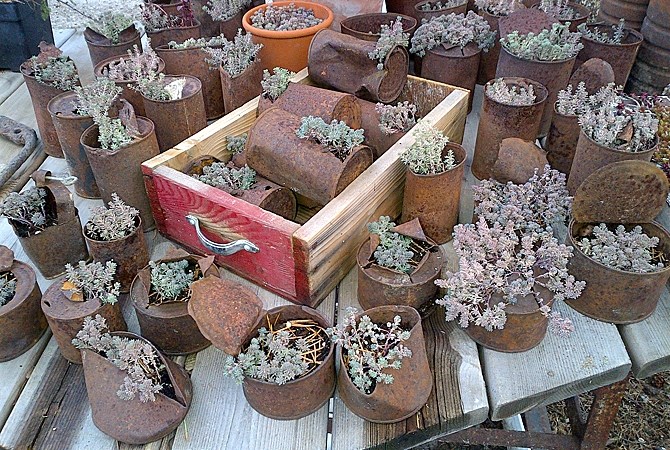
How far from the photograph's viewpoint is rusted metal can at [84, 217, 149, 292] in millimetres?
1830

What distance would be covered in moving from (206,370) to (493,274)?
0.88 m

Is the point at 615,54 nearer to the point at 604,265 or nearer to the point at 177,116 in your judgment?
the point at 604,265

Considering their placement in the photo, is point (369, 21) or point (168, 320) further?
point (369, 21)

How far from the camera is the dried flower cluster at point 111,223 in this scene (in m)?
1.86

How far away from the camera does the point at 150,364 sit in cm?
157

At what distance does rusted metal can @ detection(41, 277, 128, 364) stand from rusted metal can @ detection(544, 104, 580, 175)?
1.65 meters

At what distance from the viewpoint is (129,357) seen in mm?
1521

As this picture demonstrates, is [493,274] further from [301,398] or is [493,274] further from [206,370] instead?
[206,370]

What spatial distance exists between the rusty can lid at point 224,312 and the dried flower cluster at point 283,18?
1.54 meters

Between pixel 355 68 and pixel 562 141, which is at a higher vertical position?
pixel 355 68

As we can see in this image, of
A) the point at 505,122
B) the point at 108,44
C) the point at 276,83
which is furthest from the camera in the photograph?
the point at 108,44

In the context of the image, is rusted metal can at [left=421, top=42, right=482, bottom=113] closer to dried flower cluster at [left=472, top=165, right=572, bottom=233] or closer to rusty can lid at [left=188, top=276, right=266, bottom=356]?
dried flower cluster at [left=472, top=165, right=572, bottom=233]

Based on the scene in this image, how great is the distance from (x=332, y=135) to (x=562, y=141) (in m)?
0.91

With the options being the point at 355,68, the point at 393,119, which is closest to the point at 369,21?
the point at 355,68
